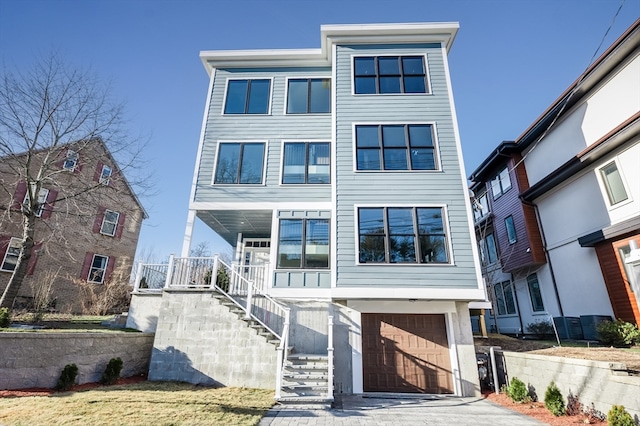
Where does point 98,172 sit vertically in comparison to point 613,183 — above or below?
above

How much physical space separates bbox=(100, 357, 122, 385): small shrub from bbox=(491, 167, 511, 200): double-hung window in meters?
19.0

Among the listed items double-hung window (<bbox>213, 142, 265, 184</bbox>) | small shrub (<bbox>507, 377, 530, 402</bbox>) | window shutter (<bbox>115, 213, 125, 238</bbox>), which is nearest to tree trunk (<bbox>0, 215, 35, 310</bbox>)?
double-hung window (<bbox>213, 142, 265, 184</bbox>)

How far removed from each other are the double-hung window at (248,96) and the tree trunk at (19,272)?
7589 mm

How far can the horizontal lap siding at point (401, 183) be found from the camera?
9109 millimetres

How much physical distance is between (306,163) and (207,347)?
6.91m

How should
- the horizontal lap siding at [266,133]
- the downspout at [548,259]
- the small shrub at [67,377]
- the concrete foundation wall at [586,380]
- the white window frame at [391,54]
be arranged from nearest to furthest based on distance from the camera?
the concrete foundation wall at [586,380] → the small shrub at [67,377] → the horizontal lap siding at [266,133] → the white window frame at [391,54] → the downspout at [548,259]

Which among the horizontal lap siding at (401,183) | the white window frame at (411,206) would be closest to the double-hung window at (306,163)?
the horizontal lap siding at (401,183)

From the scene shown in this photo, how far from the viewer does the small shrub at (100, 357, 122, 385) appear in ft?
25.6

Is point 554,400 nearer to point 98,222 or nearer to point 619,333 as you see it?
point 619,333

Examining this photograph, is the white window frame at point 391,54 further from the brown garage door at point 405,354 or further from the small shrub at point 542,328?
the small shrub at point 542,328

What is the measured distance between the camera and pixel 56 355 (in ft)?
23.0

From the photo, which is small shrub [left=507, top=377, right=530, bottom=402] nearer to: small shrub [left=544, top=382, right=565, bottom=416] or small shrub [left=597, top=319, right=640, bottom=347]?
small shrub [left=544, top=382, right=565, bottom=416]

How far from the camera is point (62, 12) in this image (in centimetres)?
921

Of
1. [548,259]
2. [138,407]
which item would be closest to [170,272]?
[138,407]
